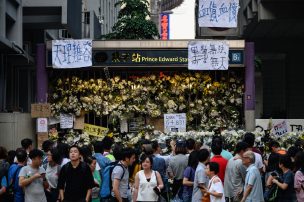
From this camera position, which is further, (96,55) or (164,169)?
(96,55)

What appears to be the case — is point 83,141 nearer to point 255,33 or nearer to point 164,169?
point 164,169

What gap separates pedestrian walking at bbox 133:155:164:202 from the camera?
36.9ft

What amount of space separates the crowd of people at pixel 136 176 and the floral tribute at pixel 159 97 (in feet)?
27.7

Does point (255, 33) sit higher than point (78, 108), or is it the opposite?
point (255, 33)

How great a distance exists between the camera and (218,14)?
83.6ft

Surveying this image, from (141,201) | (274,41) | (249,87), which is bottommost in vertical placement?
(141,201)

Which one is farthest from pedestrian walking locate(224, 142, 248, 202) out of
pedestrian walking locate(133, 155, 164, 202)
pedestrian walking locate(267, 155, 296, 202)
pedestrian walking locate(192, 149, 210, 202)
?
pedestrian walking locate(133, 155, 164, 202)

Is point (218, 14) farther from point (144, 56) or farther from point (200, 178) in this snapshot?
point (200, 178)

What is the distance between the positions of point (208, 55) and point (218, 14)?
423 centimetres

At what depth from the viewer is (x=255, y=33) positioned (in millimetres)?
A: 32625

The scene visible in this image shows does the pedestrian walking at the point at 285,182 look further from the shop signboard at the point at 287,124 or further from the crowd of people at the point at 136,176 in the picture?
the shop signboard at the point at 287,124

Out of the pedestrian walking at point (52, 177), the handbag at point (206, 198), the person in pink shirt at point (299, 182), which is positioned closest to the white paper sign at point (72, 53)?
the pedestrian walking at point (52, 177)

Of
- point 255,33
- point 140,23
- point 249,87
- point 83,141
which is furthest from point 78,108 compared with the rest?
point 140,23

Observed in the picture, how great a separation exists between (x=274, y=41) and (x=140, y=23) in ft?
30.9
